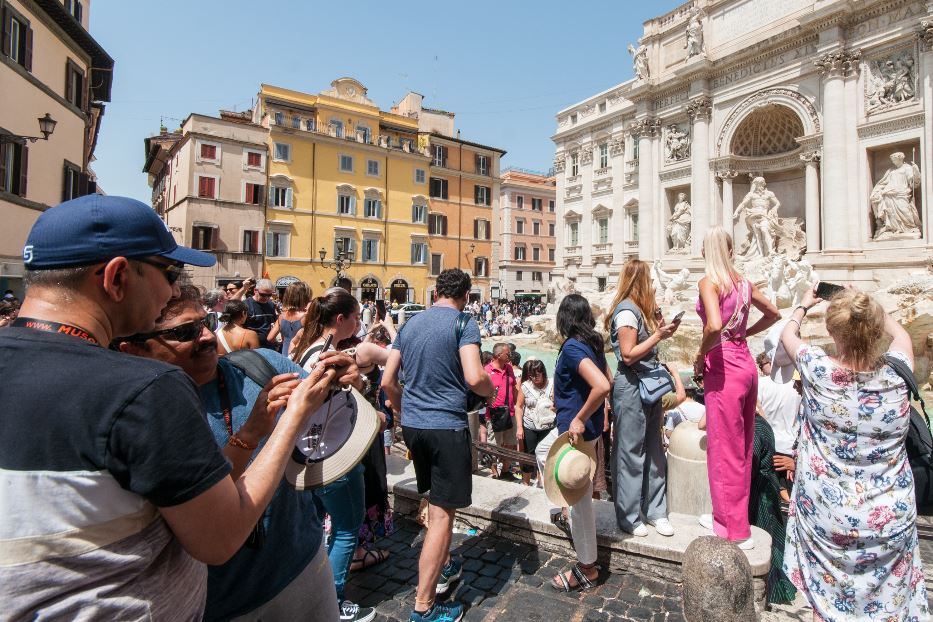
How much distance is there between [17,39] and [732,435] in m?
19.6

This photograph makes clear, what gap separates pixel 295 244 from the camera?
3522 cm

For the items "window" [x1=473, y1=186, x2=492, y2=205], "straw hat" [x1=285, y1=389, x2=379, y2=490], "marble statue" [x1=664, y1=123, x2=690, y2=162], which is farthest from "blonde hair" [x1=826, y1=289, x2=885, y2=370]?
"window" [x1=473, y1=186, x2=492, y2=205]

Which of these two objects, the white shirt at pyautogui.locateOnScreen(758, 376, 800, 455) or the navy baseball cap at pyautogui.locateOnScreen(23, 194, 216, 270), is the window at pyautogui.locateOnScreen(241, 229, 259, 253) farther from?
the navy baseball cap at pyautogui.locateOnScreen(23, 194, 216, 270)

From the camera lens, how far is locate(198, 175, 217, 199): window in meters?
31.6

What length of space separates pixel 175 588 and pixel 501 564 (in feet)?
9.79

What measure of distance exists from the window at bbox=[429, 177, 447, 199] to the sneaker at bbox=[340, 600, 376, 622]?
4032cm

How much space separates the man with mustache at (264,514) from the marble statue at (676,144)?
81.2ft

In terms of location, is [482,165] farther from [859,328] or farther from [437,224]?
[859,328]

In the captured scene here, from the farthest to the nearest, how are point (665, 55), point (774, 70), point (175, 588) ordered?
point (665, 55), point (774, 70), point (175, 588)

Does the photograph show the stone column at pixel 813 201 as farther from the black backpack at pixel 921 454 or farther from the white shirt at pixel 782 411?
the white shirt at pixel 782 411

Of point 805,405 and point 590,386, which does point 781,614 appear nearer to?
point 805,405

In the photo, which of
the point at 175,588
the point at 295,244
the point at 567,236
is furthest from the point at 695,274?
the point at 295,244

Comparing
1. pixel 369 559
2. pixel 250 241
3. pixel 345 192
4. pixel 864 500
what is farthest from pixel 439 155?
pixel 864 500

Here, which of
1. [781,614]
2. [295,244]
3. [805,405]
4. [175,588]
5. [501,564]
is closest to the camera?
[175,588]
